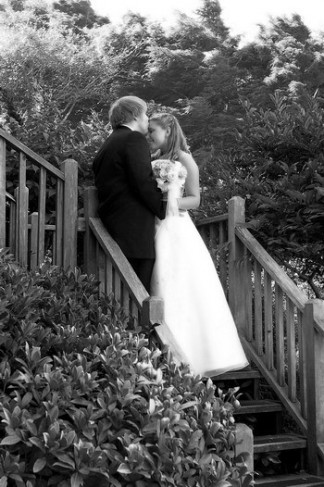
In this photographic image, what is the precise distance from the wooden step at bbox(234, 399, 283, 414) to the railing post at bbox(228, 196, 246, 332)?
2.36 ft

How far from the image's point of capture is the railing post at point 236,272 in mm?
5430

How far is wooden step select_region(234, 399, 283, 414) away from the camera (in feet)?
15.2

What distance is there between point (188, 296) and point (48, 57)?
23.6m

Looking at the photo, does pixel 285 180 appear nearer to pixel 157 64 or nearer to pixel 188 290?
pixel 188 290

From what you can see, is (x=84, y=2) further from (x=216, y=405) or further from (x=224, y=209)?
(x=216, y=405)

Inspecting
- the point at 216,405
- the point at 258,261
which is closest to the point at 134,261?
the point at 258,261

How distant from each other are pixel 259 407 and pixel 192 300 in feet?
2.67

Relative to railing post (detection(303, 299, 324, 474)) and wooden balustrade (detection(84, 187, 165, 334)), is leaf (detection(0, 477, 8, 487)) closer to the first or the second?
wooden balustrade (detection(84, 187, 165, 334))

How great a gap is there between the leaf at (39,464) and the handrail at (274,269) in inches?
93.1

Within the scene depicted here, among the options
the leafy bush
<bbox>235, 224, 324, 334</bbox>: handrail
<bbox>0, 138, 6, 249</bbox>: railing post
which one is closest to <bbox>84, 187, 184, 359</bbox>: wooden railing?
the leafy bush

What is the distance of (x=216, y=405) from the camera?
290cm

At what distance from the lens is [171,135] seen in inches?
204

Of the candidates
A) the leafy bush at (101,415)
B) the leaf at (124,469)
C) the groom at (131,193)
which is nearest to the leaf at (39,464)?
the leafy bush at (101,415)

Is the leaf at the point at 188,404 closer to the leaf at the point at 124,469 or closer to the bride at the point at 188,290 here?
the leaf at the point at 124,469
